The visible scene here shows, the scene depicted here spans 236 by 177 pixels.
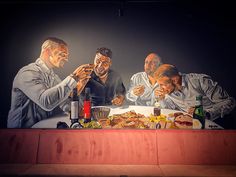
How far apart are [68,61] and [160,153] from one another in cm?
196

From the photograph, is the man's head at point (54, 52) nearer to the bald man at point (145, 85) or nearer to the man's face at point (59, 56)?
the man's face at point (59, 56)

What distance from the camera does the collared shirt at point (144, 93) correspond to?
141 inches

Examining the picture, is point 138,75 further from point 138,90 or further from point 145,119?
point 145,119

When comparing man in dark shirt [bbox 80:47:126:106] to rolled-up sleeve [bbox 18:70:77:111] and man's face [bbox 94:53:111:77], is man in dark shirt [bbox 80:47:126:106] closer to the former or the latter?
man's face [bbox 94:53:111:77]

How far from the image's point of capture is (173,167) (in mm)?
2871

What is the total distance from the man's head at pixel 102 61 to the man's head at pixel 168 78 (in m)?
0.77

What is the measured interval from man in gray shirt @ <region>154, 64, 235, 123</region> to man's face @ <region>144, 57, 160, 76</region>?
0.07 meters

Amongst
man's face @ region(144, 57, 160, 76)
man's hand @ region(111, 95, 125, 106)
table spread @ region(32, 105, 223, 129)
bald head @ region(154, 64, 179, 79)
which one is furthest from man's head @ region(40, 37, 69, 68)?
bald head @ region(154, 64, 179, 79)

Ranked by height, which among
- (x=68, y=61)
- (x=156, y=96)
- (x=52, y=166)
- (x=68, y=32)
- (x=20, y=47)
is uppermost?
(x=68, y=32)

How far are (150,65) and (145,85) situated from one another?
1.06 feet

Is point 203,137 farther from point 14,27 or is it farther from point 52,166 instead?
point 14,27

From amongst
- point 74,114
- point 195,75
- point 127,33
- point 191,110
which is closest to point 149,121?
point 191,110

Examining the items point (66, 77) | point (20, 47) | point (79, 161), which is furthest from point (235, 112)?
point (20, 47)

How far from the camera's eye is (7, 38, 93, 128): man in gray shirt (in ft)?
11.8
